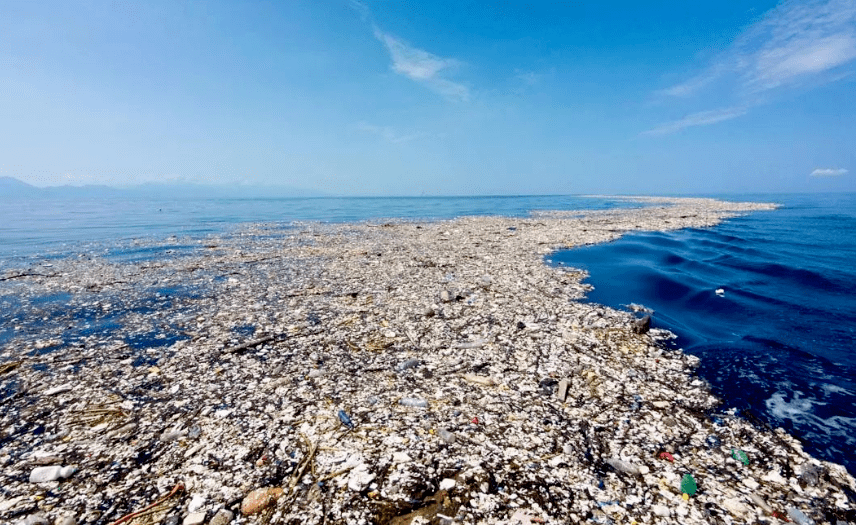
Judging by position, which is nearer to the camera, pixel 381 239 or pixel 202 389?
pixel 202 389

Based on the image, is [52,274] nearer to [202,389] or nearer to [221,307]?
[221,307]

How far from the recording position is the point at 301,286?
13625 mm

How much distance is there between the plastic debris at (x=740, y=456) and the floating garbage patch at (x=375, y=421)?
0.03m

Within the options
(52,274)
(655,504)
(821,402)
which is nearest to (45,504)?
(655,504)

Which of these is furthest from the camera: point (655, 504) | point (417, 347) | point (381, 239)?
point (381, 239)

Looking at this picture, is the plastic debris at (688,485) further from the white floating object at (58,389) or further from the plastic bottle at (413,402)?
the white floating object at (58,389)

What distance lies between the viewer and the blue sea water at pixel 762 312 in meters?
6.39

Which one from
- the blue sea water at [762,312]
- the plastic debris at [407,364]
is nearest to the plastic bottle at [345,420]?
the plastic debris at [407,364]

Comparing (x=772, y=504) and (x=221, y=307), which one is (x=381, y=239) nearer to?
(x=221, y=307)

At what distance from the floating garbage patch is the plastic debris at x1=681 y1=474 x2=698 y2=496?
0.03 metres

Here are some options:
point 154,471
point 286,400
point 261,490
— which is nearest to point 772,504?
point 261,490

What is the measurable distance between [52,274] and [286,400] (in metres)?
17.0

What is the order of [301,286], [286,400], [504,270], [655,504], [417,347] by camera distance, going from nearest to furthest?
[655,504] < [286,400] < [417,347] < [301,286] < [504,270]

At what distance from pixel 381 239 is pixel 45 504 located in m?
22.0
